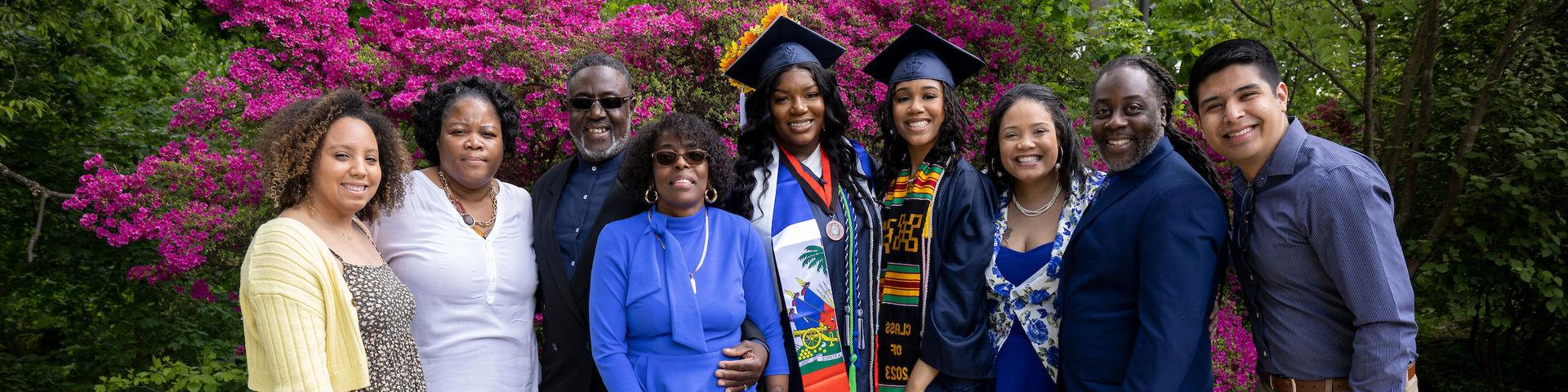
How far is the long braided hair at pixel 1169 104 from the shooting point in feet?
9.53

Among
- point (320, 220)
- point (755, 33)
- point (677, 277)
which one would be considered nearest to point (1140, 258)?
point (677, 277)

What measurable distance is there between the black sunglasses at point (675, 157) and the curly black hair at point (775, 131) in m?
0.50

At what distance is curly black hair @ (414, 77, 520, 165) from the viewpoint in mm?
3318

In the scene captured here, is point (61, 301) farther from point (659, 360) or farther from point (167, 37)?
point (659, 360)

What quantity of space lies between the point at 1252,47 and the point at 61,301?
1065 cm

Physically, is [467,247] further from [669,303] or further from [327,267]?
[669,303]

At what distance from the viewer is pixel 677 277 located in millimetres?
2893

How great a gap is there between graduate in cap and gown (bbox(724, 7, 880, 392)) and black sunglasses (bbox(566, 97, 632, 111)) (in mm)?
486

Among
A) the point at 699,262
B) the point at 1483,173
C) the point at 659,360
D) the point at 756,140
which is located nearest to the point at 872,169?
the point at 756,140

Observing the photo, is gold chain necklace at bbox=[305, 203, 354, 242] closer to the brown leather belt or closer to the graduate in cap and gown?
the graduate in cap and gown

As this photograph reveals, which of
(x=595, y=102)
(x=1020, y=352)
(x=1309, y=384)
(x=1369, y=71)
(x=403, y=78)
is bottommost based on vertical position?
(x=1309, y=384)

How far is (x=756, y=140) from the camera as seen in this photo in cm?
363

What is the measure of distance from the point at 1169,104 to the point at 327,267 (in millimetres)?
2646

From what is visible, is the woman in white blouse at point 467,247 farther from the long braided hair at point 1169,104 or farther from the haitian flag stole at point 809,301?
the long braided hair at point 1169,104
